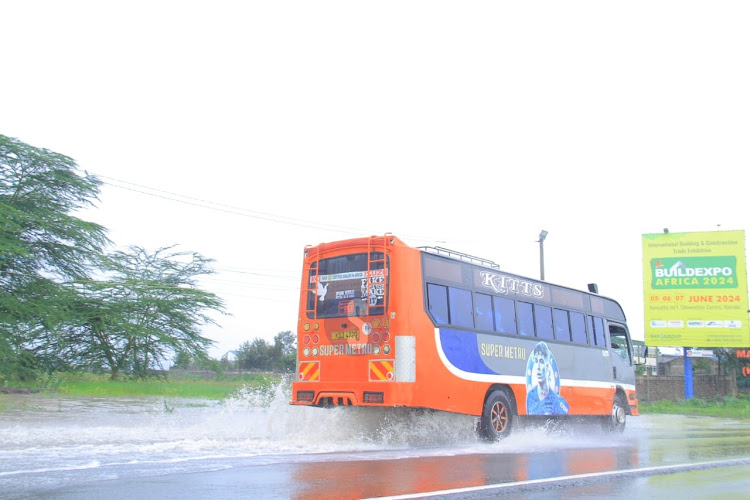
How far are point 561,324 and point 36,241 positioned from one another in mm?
12294

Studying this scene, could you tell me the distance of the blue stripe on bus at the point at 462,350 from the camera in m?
11.7

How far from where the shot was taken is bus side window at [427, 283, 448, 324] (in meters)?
11.7

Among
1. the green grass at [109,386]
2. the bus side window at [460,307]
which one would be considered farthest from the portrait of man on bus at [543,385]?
the green grass at [109,386]

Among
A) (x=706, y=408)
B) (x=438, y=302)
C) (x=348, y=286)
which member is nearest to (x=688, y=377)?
(x=706, y=408)

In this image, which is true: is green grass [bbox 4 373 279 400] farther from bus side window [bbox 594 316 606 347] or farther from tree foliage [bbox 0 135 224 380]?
bus side window [bbox 594 316 606 347]

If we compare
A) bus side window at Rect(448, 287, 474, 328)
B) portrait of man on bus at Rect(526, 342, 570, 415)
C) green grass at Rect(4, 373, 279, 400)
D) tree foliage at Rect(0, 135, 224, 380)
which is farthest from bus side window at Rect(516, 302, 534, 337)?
tree foliage at Rect(0, 135, 224, 380)

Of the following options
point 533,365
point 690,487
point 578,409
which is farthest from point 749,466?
point 578,409

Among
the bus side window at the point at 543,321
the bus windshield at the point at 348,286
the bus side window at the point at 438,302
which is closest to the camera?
the bus windshield at the point at 348,286

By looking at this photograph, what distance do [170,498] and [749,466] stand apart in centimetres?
772

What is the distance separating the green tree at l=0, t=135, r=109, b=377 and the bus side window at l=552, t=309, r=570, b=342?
10.9 m

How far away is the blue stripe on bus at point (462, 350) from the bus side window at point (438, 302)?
0.22 m

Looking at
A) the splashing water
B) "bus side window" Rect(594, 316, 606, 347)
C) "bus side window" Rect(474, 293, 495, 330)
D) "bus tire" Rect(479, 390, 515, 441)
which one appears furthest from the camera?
"bus side window" Rect(594, 316, 606, 347)

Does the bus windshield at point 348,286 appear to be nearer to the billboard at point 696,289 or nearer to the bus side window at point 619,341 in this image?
the bus side window at point 619,341

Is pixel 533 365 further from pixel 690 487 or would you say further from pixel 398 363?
pixel 690 487
